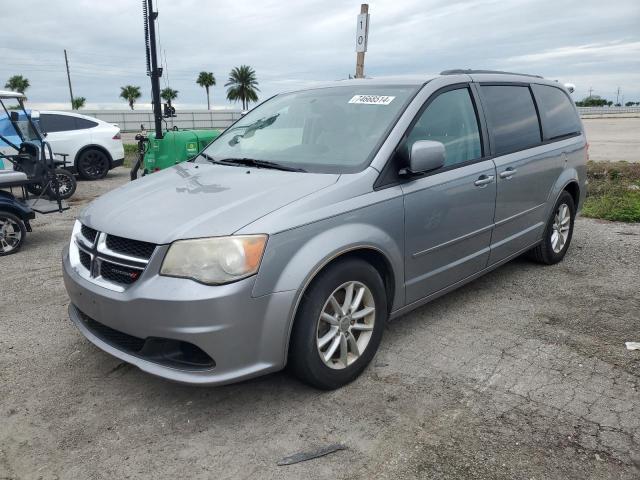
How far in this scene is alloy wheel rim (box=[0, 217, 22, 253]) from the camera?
6.07 metres

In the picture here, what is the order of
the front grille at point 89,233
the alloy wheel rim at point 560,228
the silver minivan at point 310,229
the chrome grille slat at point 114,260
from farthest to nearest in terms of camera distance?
1. the alloy wheel rim at point 560,228
2. the front grille at point 89,233
3. the chrome grille slat at point 114,260
4. the silver minivan at point 310,229

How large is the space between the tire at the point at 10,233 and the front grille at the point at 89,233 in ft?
11.5

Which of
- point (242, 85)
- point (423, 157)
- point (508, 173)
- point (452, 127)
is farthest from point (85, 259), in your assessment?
point (242, 85)

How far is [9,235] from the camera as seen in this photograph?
6125mm

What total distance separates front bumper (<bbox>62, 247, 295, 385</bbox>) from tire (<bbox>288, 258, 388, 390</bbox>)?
0.12 m

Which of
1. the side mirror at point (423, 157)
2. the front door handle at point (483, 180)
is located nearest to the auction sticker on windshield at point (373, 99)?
the side mirror at point (423, 157)

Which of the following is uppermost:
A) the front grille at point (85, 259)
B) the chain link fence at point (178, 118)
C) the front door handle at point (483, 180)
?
the chain link fence at point (178, 118)

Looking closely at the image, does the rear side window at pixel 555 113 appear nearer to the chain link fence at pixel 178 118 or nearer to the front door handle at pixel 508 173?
the front door handle at pixel 508 173

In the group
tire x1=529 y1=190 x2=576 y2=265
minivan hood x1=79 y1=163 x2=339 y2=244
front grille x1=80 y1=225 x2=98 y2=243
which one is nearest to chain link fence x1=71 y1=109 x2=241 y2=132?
tire x1=529 y1=190 x2=576 y2=265

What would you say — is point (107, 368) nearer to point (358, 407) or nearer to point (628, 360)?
point (358, 407)

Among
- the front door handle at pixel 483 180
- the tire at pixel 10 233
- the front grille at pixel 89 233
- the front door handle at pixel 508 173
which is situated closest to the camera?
the front grille at pixel 89 233

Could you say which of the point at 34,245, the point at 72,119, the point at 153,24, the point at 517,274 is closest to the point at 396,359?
the point at 517,274

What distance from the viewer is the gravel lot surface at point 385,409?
2.43 meters

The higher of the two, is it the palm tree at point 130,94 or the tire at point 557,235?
the palm tree at point 130,94
